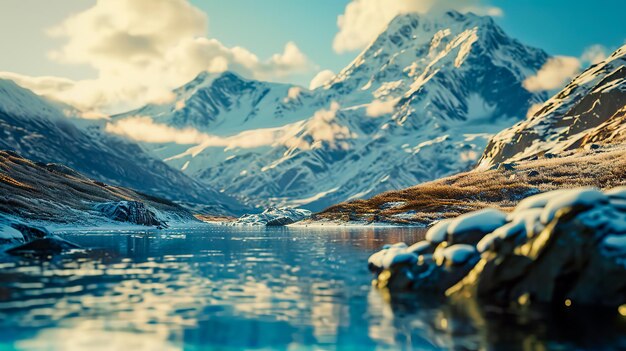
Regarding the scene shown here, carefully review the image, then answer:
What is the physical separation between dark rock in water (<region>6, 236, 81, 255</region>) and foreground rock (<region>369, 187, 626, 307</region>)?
39.9 metres

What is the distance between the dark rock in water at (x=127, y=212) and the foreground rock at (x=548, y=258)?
132061 mm

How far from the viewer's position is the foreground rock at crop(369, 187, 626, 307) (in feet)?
87.0

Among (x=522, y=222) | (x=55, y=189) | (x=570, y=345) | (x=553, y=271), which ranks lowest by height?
(x=570, y=345)

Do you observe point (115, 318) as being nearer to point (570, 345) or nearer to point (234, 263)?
point (570, 345)

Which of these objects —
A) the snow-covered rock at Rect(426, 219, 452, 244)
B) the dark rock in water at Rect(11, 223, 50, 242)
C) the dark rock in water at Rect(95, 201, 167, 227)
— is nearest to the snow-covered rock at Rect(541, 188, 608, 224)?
the snow-covered rock at Rect(426, 219, 452, 244)

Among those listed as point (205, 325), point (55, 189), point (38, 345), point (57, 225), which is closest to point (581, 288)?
point (205, 325)

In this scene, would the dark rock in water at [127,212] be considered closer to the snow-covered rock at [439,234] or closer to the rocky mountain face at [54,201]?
the rocky mountain face at [54,201]

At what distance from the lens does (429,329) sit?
2305cm

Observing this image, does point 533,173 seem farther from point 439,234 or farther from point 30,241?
point 439,234

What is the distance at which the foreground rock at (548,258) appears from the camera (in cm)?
2653

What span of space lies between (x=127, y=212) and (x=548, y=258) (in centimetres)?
14129

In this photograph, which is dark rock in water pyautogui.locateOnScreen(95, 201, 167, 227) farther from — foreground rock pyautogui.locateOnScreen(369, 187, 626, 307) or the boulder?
foreground rock pyautogui.locateOnScreen(369, 187, 626, 307)

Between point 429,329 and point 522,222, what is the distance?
947 centimetres

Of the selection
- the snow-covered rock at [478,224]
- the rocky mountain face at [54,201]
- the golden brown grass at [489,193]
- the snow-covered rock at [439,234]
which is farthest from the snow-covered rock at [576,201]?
the golden brown grass at [489,193]
